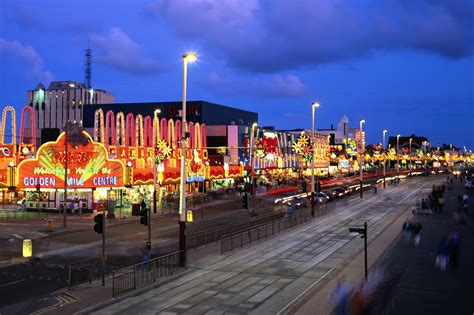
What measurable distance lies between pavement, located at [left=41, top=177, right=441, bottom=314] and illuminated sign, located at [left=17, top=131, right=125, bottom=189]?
24310 mm

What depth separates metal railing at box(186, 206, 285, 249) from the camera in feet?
106

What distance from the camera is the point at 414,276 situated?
22.4 m

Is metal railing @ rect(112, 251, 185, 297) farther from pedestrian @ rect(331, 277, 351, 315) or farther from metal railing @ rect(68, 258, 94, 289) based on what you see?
pedestrian @ rect(331, 277, 351, 315)

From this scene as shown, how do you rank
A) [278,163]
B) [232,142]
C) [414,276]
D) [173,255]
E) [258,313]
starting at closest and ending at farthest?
[258,313]
[414,276]
[173,255]
[232,142]
[278,163]

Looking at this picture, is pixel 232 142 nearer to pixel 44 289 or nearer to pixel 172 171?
pixel 172 171

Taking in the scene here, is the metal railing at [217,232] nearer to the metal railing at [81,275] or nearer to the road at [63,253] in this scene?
the road at [63,253]

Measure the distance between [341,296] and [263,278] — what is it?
4557mm

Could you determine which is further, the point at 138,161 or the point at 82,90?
the point at 82,90

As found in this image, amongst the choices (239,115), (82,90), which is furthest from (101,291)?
(82,90)

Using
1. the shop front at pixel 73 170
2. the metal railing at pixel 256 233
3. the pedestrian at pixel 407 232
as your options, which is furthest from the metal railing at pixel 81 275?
the shop front at pixel 73 170

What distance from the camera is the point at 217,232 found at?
3559 cm

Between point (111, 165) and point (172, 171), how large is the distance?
47.8ft

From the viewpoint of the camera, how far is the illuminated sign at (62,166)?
2018 inches

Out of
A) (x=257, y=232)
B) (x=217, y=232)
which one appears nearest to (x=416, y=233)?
(x=257, y=232)
